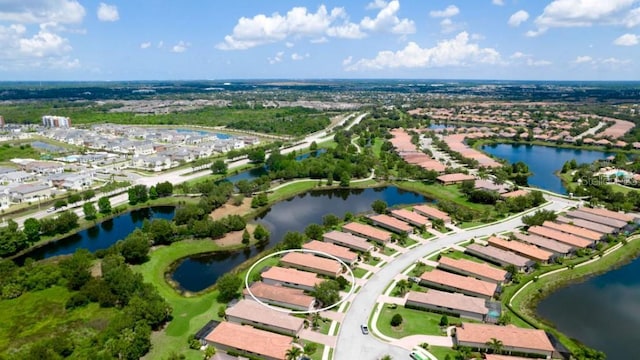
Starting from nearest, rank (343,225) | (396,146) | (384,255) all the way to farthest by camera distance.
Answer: (384,255), (343,225), (396,146)

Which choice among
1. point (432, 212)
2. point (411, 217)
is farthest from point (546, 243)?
point (411, 217)

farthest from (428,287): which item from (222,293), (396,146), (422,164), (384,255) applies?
(396,146)

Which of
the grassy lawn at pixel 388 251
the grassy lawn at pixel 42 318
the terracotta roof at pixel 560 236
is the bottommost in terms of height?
the grassy lawn at pixel 42 318

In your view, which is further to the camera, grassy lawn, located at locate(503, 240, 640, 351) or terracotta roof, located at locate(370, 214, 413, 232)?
terracotta roof, located at locate(370, 214, 413, 232)

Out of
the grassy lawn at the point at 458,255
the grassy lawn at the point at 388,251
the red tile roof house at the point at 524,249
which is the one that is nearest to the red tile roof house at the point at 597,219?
the red tile roof house at the point at 524,249

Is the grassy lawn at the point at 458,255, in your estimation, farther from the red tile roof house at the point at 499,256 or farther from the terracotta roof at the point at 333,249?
the terracotta roof at the point at 333,249

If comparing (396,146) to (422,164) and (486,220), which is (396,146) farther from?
(486,220)

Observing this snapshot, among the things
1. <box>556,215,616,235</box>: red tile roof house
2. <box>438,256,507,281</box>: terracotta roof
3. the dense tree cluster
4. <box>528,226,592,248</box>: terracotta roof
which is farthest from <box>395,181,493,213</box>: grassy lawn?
the dense tree cluster

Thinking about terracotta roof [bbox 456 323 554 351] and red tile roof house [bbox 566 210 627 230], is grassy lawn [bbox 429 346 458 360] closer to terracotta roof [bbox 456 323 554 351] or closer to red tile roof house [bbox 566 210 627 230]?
terracotta roof [bbox 456 323 554 351]
